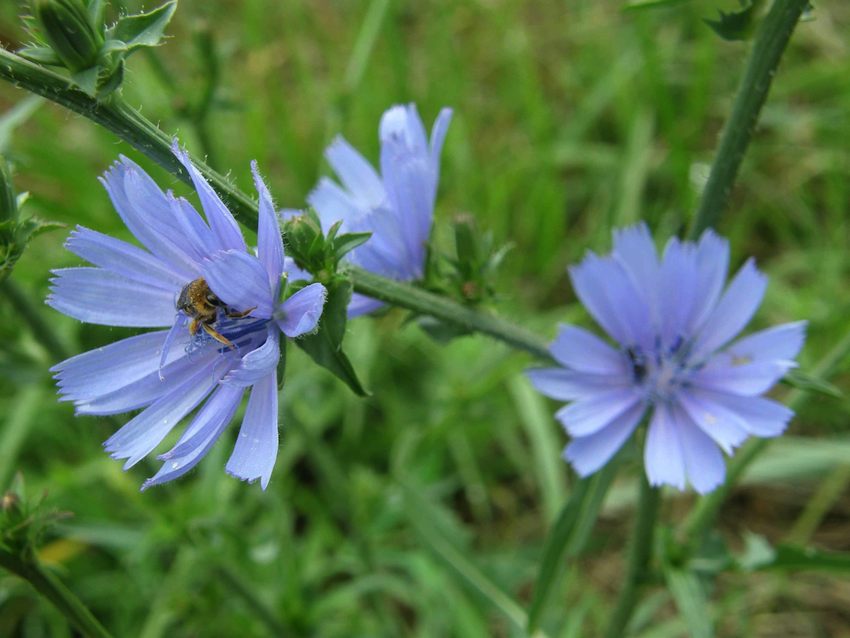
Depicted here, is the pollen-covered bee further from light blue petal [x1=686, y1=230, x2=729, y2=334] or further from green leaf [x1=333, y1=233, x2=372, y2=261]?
light blue petal [x1=686, y1=230, x2=729, y2=334]

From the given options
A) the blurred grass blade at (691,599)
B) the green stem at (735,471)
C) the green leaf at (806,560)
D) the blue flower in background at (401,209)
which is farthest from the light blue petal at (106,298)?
the green leaf at (806,560)

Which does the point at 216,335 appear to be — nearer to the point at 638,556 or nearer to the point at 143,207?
the point at 143,207

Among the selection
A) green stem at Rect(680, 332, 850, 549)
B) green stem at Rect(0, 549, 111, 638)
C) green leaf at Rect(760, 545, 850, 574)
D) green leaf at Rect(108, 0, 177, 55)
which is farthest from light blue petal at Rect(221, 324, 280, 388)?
green leaf at Rect(760, 545, 850, 574)

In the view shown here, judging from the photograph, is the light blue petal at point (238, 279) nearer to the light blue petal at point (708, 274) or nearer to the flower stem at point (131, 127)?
the flower stem at point (131, 127)

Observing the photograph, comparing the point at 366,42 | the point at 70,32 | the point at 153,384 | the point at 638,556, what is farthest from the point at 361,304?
the point at 366,42

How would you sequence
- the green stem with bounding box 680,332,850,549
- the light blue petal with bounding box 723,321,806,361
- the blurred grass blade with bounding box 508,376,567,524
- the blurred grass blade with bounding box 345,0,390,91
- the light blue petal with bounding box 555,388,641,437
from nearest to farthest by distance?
the light blue petal with bounding box 723,321,806,361 < the light blue petal with bounding box 555,388,641,437 < the green stem with bounding box 680,332,850,549 < the blurred grass blade with bounding box 508,376,567,524 < the blurred grass blade with bounding box 345,0,390,91

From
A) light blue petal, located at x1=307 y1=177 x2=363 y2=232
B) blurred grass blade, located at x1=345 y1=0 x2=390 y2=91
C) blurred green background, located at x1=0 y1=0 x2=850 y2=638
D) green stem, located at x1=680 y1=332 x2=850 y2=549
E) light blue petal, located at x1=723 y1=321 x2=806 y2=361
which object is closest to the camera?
light blue petal, located at x1=723 y1=321 x2=806 y2=361
